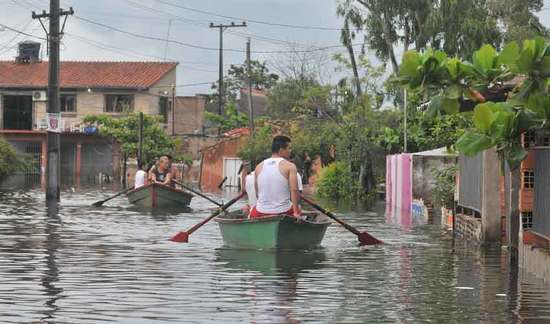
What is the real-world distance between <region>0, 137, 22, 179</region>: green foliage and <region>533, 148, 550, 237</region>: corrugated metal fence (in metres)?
40.5

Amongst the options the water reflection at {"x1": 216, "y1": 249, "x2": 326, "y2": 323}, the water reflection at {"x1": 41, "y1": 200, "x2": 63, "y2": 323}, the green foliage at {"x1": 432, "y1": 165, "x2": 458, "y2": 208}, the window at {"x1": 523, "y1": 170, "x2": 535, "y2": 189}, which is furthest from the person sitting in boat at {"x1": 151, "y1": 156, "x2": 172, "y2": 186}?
the window at {"x1": 523, "y1": 170, "x2": 535, "y2": 189}

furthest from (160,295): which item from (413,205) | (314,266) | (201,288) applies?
(413,205)

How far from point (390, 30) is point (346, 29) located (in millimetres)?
2152

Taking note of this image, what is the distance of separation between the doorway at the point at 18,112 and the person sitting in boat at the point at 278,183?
68.1 metres

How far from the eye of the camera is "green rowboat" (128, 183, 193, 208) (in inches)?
1379

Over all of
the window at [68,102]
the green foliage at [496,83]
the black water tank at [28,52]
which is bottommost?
the green foliage at [496,83]

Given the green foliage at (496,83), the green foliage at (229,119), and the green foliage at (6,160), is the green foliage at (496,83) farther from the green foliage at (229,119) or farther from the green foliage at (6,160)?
the green foliage at (229,119)

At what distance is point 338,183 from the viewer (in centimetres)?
5247

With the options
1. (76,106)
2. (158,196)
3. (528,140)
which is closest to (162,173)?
(158,196)

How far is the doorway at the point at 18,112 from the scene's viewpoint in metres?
85.7

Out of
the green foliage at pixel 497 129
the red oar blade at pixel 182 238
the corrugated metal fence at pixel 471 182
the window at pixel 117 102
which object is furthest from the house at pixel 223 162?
the green foliage at pixel 497 129

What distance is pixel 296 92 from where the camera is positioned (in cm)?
7156

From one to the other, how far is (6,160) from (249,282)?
4170cm

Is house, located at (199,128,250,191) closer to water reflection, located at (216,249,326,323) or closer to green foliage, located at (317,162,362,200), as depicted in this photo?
green foliage, located at (317,162,362,200)
